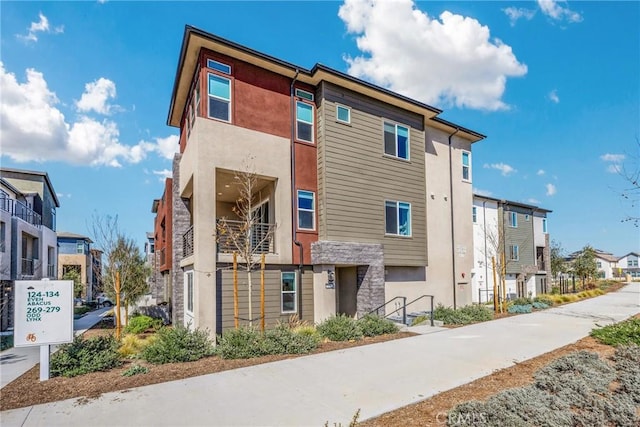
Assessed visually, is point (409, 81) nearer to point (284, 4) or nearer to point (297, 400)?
point (284, 4)

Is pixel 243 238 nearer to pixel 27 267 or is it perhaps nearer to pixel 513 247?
pixel 27 267

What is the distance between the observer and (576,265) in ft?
108

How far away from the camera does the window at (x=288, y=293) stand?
12.6m

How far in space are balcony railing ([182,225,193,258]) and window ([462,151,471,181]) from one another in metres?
13.8

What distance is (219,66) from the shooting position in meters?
11.9

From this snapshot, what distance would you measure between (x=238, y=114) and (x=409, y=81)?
34.8 feet

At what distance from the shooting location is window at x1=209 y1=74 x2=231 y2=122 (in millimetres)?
11766

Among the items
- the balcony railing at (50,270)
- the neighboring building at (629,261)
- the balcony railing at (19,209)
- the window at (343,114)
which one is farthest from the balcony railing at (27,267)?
the neighboring building at (629,261)

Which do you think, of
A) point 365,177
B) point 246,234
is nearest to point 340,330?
point 246,234

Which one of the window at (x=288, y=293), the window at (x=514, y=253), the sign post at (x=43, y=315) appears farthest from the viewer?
the window at (x=514, y=253)

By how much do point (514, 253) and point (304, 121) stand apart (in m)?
23.2

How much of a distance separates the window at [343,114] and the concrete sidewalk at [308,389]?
815cm

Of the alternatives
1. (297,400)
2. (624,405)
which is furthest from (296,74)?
(624,405)

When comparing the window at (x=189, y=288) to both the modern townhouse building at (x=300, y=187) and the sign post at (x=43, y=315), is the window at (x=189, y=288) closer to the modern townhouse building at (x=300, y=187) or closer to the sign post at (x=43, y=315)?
the modern townhouse building at (x=300, y=187)
